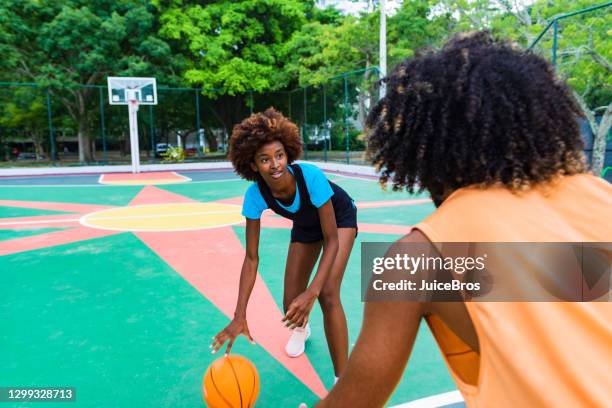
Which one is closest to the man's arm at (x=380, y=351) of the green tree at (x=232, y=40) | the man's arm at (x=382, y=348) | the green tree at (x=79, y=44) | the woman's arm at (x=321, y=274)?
the man's arm at (x=382, y=348)

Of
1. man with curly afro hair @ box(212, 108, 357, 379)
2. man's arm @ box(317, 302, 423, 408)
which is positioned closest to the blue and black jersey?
man with curly afro hair @ box(212, 108, 357, 379)

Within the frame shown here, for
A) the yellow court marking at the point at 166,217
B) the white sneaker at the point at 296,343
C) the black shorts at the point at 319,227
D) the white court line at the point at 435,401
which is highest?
the black shorts at the point at 319,227

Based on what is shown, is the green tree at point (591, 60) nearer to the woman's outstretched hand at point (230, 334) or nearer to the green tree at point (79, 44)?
the woman's outstretched hand at point (230, 334)

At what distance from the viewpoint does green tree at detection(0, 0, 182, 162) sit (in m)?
21.2

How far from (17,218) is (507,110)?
927 centimetres

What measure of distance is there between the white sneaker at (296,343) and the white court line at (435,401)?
0.87 metres

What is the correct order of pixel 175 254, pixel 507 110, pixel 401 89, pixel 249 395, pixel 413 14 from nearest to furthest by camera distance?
pixel 507 110 → pixel 401 89 → pixel 249 395 → pixel 175 254 → pixel 413 14

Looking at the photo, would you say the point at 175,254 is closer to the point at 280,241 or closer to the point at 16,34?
the point at 280,241

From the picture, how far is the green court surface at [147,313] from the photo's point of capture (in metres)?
2.91

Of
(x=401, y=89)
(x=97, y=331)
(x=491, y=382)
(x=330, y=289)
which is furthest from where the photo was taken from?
(x=97, y=331)

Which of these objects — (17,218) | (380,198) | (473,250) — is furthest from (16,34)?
(473,250)

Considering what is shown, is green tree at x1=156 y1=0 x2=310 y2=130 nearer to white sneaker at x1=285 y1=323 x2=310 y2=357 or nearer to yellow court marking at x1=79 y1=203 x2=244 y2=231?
yellow court marking at x1=79 y1=203 x2=244 y2=231

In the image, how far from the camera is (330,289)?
2.80 metres

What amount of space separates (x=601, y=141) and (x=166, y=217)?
8983 mm
